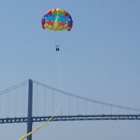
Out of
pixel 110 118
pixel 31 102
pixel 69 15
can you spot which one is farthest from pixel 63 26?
pixel 110 118

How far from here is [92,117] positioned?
9000cm

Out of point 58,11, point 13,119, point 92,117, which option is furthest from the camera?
point 92,117

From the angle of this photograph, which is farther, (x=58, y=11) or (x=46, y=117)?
(x=46, y=117)

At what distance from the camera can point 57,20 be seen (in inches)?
1791

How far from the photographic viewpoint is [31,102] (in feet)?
251

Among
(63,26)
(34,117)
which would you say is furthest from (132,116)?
(63,26)

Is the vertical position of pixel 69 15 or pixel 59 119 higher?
pixel 69 15

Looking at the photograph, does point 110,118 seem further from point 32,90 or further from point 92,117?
point 32,90

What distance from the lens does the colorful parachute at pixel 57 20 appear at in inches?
1789

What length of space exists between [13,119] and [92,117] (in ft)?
41.9

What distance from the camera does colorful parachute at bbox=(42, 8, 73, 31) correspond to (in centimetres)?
4544

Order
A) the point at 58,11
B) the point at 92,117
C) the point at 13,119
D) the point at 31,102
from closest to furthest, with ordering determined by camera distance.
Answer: the point at 58,11, the point at 31,102, the point at 13,119, the point at 92,117

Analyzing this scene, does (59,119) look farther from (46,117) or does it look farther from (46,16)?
(46,16)

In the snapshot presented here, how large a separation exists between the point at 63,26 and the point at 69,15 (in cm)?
96
